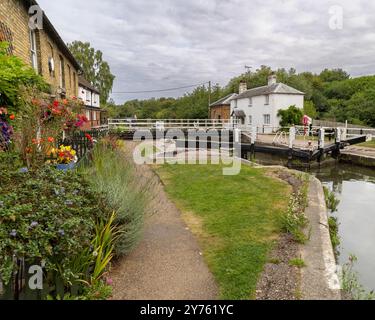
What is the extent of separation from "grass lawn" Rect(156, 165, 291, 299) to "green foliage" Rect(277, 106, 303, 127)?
23037 millimetres

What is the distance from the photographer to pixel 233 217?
5734mm

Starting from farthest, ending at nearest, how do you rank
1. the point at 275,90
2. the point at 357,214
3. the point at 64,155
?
1. the point at 275,90
2. the point at 357,214
3. the point at 64,155

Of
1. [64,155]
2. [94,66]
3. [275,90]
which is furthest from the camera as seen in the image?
[94,66]

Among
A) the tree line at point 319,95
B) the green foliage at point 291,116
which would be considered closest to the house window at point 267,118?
the green foliage at point 291,116

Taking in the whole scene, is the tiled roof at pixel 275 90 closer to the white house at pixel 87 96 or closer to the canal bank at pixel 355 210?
the canal bank at pixel 355 210

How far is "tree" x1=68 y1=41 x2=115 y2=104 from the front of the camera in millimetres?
47125

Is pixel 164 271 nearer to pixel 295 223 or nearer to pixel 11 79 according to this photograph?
pixel 295 223

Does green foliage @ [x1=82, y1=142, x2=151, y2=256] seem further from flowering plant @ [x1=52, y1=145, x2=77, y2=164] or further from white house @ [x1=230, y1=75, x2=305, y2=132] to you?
white house @ [x1=230, y1=75, x2=305, y2=132]

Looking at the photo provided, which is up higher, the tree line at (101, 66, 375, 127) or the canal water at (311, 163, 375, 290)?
the tree line at (101, 66, 375, 127)

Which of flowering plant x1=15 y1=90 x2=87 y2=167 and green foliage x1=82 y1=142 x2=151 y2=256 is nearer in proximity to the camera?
green foliage x1=82 y1=142 x2=151 y2=256

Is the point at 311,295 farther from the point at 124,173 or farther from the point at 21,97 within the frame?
the point at 21,97

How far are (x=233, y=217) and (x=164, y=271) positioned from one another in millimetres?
2295

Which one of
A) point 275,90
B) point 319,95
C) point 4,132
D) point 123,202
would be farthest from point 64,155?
point 319,95

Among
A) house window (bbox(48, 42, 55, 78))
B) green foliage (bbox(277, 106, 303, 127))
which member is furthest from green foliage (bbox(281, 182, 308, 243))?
green foliage (bbox(277, 106, 303, 127))
